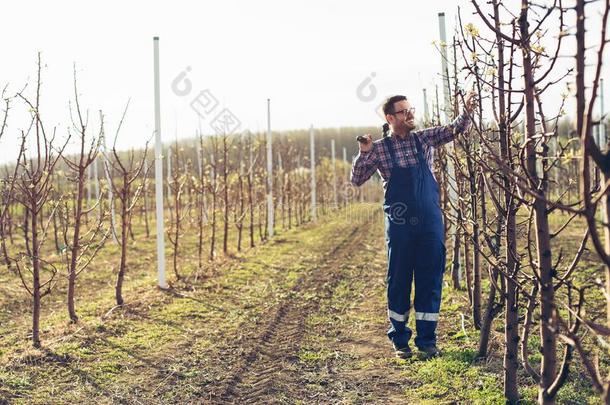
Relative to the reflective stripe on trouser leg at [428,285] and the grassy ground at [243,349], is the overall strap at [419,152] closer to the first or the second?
the reflective stripe on trouser leg at [428,285]

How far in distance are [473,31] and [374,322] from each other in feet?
10.9

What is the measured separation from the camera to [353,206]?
2614 cm

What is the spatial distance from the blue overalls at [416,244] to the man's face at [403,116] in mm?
81

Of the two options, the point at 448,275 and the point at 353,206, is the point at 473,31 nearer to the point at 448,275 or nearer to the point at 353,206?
the point at 448,275

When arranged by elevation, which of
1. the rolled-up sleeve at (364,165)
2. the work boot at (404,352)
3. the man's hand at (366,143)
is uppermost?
the man's hand at (366,143)

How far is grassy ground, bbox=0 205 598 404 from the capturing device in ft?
12.8

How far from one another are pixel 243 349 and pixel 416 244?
159cm

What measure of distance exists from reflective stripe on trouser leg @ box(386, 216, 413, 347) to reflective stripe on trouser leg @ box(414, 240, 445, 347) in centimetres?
7

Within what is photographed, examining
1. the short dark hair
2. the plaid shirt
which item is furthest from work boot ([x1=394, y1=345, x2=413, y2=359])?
the short dark hair

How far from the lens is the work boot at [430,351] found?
4.41m

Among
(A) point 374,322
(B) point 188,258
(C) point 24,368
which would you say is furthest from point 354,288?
(B) point 188,258

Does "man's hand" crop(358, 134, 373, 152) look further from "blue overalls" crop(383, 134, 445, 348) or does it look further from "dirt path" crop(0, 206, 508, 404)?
"dirt path" crop(0, 206, 508, 404)

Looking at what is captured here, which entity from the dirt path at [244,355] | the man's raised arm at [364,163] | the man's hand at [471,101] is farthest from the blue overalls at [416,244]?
the man's hand at [471,101]

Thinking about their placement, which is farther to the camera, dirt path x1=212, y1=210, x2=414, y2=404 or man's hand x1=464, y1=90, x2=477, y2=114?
dirt path x1=212, y1=210, x2=414, y2=404
